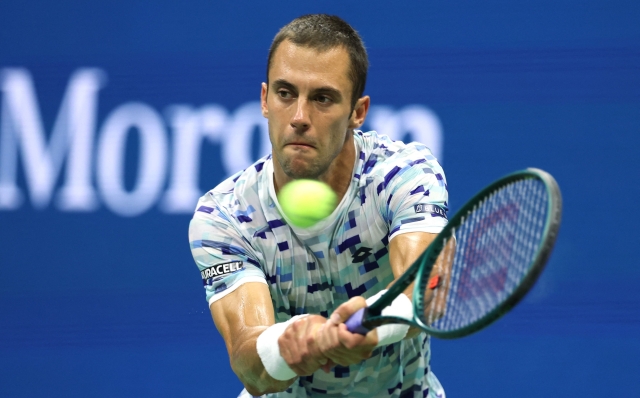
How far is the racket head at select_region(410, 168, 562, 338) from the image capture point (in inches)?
71.9

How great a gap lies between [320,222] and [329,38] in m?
0.50

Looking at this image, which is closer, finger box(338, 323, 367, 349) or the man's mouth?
finger box(338, 323, 367, 349)

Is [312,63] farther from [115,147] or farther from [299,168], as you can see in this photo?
[115,147]

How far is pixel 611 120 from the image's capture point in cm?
412

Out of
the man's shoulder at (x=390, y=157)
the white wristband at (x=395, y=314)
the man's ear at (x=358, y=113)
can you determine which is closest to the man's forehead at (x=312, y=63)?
the man's ear at (x=358, y=113)

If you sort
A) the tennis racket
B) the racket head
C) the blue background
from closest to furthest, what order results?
1. the racket head
2. the tennis racket
3. the blue background

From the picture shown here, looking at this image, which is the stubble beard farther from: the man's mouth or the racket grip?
the racket grip

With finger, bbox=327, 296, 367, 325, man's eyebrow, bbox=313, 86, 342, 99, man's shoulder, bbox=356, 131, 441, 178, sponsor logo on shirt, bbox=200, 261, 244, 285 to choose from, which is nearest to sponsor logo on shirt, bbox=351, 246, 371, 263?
man's shoulder, bbox=356, 131, 441, 178

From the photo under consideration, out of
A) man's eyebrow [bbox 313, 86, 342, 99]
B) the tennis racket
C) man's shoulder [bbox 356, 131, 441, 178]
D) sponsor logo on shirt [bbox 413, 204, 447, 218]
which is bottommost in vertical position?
the tennis racket

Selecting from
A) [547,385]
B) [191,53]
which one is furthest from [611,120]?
[191,53]

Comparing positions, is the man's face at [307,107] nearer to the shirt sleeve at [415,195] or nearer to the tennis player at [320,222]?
the tennis player at [320,222]

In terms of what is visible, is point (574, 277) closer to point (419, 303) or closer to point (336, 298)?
point (336, 298)

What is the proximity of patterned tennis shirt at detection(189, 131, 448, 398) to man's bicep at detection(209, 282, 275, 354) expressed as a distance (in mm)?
29

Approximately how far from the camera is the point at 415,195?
2668 mm
